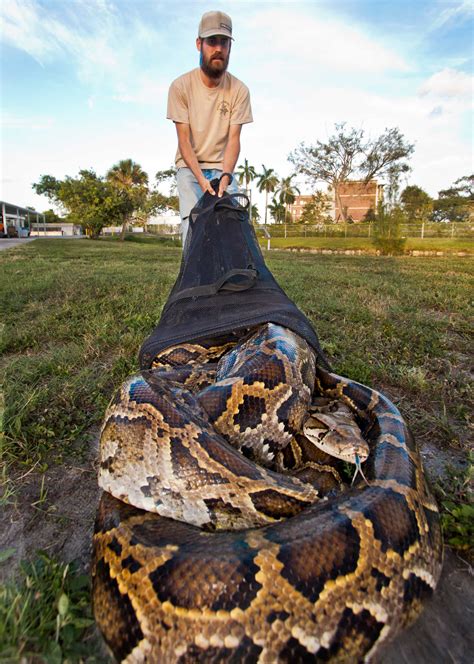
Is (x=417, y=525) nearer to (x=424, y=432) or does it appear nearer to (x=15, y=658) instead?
(x=424, y=432)

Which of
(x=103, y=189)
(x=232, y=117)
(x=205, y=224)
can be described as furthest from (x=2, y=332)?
(x=103, y=189)

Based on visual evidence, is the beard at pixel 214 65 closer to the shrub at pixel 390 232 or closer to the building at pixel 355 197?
the shrub at pixel 390 232

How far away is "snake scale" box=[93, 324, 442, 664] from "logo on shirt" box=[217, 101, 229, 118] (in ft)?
13.9

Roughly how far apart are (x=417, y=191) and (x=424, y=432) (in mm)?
70952

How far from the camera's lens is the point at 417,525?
2090 millimetres

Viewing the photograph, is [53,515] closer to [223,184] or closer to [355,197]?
[223,184]

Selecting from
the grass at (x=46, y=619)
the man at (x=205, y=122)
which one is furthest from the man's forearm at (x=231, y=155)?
the grass at (x=46, y=619)

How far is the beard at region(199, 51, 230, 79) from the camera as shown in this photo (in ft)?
17.2

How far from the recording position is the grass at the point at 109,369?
6.47 feet

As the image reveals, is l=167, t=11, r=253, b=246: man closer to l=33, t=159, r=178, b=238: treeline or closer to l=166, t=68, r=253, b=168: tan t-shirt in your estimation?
l=166, t=68, r=253, b=168: tan t-shirt

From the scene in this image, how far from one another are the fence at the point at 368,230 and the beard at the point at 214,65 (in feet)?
79.9

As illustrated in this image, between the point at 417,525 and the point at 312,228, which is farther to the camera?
the point at 312,228

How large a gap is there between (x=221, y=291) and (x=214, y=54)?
11.0 feet

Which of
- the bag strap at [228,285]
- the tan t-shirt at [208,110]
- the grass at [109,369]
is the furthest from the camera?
the tan t-shirt at [208,110]
